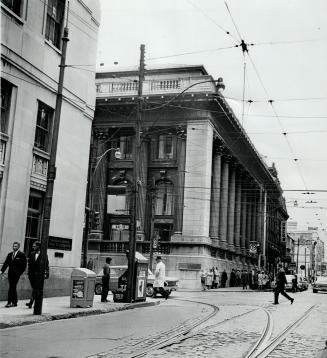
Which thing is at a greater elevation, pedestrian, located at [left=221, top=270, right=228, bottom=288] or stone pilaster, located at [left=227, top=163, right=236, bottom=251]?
stone pilaster, located at [left=227, top=163, right=236, bottom=251]

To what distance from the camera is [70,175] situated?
2197cm

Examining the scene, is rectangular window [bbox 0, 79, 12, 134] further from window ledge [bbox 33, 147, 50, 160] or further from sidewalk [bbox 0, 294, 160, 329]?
sidewalk [bbox 0, 294, 160, 329]

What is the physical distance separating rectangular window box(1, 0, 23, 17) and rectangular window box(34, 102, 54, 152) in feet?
10.8

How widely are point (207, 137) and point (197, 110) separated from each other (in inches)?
90.6

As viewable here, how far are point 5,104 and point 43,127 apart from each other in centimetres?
251

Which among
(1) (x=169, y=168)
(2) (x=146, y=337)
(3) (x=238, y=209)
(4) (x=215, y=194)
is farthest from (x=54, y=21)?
(3) (x=238, y=209)

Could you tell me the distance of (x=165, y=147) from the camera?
1844 inches

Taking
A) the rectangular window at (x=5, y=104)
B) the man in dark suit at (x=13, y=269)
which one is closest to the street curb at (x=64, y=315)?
the man in dark suit at (x=13, y=269)

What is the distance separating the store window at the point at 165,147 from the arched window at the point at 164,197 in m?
2.28

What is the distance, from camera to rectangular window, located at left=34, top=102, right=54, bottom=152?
20.2 meters

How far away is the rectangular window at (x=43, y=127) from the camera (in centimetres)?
2019

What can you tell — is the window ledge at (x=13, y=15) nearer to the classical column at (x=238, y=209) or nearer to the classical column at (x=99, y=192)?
the classical column at (x=99, y=192)

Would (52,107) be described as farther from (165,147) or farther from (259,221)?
(259,221)

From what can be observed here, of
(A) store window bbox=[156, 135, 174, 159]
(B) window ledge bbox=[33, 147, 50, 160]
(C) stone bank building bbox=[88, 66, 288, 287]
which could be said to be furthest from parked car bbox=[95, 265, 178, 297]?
(A) store window bbox=[156, 135, 174, 159]
